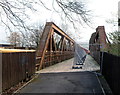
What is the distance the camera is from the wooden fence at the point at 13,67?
5.76m

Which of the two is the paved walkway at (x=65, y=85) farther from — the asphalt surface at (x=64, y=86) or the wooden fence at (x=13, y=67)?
the wooden fence at (x=13, y=67)

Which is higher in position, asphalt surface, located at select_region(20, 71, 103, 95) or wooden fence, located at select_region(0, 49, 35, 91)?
wooden fence, located at select_region(0, 49, 35, 91)

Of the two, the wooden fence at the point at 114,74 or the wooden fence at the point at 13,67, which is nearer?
the wooden fence at the point at 114,74

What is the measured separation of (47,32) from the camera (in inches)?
599

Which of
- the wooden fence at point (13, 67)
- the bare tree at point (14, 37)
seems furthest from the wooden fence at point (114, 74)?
the bare tree at point (14, 37)

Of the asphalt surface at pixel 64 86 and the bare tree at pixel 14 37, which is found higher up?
the bare tree at pixel 14 37

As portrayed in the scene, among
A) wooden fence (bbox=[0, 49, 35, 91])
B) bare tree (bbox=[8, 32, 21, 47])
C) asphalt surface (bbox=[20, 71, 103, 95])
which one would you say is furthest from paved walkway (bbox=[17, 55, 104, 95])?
bare tree (bbox=[8, 32, 21, 47])

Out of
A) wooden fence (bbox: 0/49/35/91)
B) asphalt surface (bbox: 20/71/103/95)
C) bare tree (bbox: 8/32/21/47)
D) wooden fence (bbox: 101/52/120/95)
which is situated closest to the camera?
wooden fence (bbox: 101/52/120/95)

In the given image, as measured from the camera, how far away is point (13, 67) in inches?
262

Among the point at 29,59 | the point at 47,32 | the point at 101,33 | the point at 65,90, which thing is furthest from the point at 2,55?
the point at 101,33

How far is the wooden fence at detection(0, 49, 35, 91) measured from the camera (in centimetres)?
576

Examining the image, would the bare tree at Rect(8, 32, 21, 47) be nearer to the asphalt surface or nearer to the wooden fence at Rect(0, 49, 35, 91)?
the wooden fence at Rect(0, 49, 35, 91)

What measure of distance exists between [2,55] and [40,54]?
811 cm

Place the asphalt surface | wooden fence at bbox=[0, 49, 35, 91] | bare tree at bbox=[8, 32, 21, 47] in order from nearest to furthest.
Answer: wooden fence at bbox=[0, 49, 35, 91] → the asphalt surface → bare tree at bbox=[8, 32, 21, 47]
